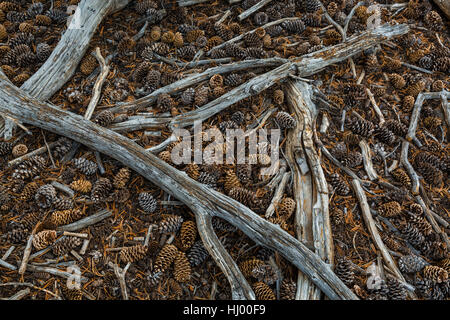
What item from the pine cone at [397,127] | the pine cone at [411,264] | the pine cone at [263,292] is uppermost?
the pine cone at [397,127]

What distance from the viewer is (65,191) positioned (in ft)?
8.18

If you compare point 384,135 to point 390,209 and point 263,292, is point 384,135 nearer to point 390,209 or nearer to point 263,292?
point 390,209

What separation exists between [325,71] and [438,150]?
1.22 metres

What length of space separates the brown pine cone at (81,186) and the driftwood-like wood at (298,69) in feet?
2.66

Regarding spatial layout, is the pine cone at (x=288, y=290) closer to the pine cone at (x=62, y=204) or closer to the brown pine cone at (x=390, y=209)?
the brown pine cone at (x=390, y=209)

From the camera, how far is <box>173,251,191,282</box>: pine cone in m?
2.20

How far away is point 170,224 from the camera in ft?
7.80

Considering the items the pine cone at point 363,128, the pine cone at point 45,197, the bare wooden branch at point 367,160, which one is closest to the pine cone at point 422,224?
the bare wooden branch at point 367,160

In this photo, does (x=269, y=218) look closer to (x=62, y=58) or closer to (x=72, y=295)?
(x=72, y=295)

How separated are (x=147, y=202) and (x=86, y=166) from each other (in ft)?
1.91

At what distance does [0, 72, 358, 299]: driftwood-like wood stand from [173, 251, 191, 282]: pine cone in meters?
0.18

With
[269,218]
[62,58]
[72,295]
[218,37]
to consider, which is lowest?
[72,295]

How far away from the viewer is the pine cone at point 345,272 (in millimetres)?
2170

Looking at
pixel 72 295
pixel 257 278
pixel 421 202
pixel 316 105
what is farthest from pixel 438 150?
pixel 72 295
